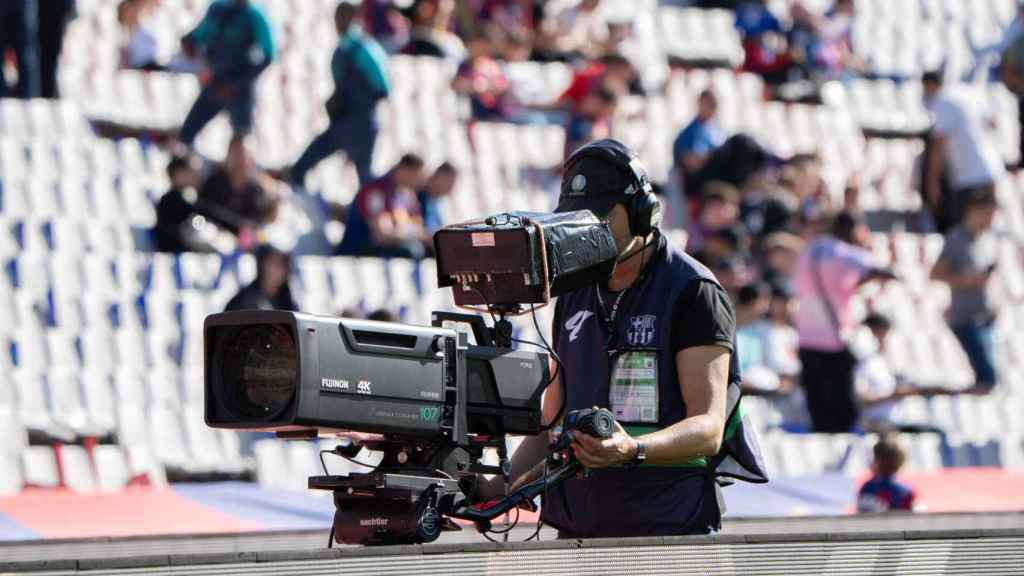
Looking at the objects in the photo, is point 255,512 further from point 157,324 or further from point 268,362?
point 268,362

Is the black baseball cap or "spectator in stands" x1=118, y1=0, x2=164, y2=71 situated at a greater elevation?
"spectator in stands" x1=118, y1=0, x2=164, y2=71

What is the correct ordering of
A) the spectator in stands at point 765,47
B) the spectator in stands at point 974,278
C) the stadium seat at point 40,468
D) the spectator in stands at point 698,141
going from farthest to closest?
1. the spectator in stands at point 765,47
2. the spectator in stands at point 698,141
3. the spectator in stands at point 974,278
4. the stadium seat at point 40,468

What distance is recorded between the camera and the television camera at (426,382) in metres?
3.91

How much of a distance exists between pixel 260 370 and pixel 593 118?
9.64 m

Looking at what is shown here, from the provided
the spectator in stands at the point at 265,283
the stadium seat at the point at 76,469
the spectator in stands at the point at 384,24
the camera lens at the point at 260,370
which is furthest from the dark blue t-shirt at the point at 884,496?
the spectator in stands at the point at 384,24

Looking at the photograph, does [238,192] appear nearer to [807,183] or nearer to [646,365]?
[807,183]

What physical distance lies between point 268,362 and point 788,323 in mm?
7848

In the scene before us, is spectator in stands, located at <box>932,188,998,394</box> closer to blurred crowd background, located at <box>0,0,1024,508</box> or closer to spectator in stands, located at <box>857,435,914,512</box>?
blurred crowd background, located at <box>0,0,1024,508</box>

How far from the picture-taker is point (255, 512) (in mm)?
7934

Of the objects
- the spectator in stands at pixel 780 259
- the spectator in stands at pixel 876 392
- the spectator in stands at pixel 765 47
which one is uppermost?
the spectator in stands at pixel 765 47

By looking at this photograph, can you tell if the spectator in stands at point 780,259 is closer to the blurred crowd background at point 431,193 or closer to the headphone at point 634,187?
the blurred crowd background at point 431,193

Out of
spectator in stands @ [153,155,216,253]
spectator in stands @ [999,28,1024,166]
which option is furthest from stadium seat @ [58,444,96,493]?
spectator in stands @ [999,28,1024,166]

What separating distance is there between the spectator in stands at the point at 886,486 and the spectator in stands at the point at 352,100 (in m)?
4.66

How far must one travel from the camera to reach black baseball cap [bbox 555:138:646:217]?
180 inches
